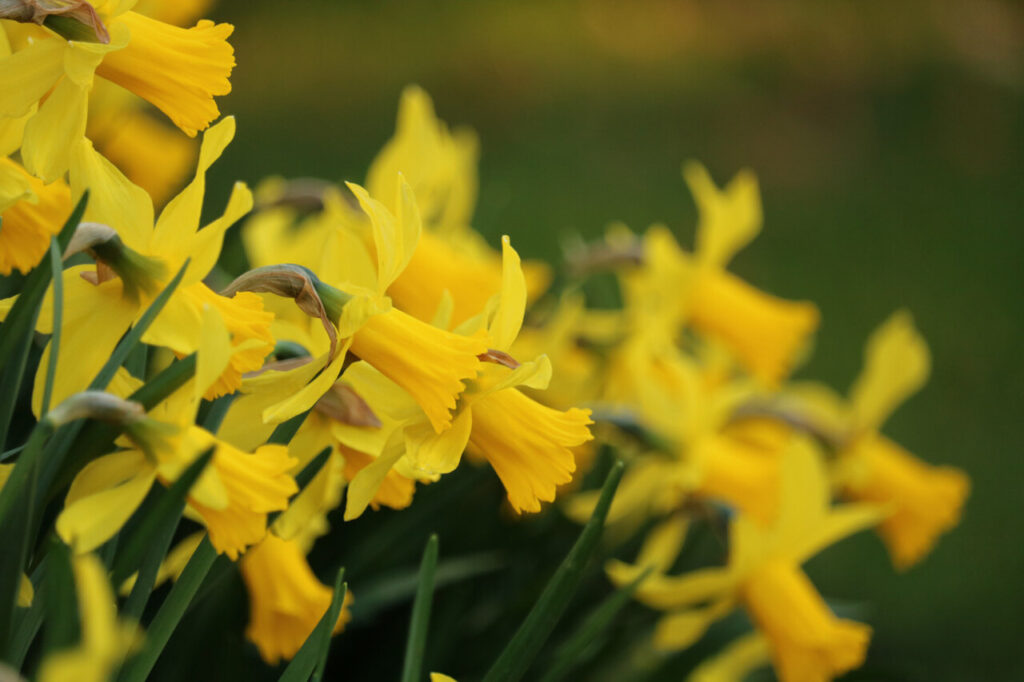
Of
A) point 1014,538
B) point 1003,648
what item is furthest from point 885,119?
point 1003,648

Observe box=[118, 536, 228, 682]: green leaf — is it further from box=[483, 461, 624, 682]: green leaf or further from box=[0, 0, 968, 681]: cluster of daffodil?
box=[483, 461, 624, 682]: green leaf

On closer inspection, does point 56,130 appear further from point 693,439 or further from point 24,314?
point 693,439

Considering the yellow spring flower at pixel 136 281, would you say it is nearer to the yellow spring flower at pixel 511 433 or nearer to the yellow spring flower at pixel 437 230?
the yellow spring flower at pixel 511 433

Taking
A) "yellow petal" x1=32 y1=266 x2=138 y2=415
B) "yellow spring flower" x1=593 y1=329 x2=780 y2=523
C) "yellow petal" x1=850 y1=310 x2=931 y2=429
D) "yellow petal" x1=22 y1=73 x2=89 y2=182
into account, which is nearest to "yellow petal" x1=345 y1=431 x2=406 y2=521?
"yellow petal" x1=32 y1=266 x2=138 y2=415

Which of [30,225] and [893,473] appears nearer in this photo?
[30,225]

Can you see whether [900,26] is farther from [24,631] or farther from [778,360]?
[24,631]

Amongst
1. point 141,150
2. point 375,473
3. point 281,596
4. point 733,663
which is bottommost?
point 733,663

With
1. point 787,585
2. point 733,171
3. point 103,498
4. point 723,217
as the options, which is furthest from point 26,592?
point 733,171
